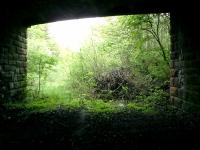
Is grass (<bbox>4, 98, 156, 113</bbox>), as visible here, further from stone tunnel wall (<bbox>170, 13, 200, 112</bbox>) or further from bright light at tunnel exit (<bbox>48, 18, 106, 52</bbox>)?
bright light at tunnel exit (<bbox>48, 18, 106, 52</bbox>)

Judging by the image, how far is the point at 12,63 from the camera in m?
6.61

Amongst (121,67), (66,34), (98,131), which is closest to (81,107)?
(98,131)

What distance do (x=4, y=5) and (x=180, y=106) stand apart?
413 cm

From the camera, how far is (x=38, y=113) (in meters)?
5.30

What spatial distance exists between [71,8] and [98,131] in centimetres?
314

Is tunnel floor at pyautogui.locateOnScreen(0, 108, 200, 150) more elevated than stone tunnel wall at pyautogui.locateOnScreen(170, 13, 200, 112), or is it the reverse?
stone tunnel wall at pyautogui.locateOnScreen(170, 13, 200, 112)

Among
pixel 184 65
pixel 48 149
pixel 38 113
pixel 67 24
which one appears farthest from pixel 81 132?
pixel 67 24

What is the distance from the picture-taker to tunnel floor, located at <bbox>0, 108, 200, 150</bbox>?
131 inches

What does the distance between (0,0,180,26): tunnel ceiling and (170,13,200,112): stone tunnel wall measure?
0.55 m

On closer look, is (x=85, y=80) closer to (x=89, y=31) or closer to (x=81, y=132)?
(x=89, y=31)

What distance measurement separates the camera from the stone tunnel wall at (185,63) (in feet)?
16.5

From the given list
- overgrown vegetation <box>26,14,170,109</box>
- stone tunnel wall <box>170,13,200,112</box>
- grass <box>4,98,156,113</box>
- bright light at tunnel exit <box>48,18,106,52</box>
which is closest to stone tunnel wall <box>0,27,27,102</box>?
grass <box>4,98,156,113</box>

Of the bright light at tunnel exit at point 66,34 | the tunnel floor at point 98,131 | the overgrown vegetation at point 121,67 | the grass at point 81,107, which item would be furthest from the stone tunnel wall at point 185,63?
the bright light at tunnel exit at point 66,34

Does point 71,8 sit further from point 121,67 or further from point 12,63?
point 121,67
